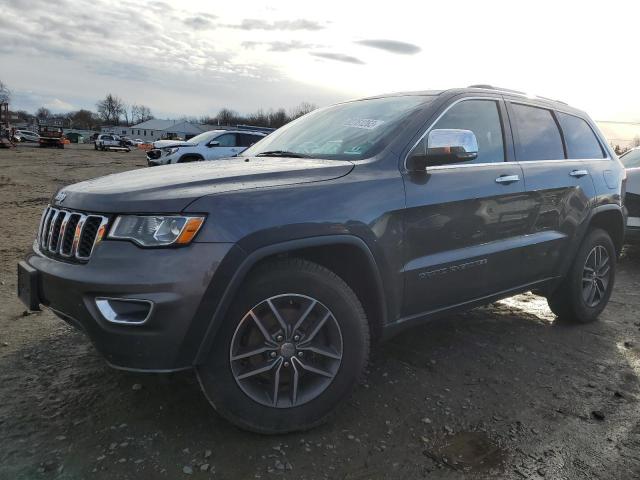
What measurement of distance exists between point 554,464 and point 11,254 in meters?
5.76

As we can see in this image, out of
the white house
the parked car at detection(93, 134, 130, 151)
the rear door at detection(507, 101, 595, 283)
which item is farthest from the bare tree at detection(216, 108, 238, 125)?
the rear door at detection(507, 101, 595, 283)

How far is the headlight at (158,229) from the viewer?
227 centimetres

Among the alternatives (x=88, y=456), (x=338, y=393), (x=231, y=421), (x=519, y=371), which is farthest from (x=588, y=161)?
(x=88, y=456)

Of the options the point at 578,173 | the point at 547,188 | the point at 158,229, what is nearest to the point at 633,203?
the point at 578,173

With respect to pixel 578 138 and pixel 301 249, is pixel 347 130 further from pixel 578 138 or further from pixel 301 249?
pixel 578 138

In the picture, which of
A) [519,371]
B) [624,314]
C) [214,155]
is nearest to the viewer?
[519,371]

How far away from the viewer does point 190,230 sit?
7.48 feet

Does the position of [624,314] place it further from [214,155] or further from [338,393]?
[214,155]

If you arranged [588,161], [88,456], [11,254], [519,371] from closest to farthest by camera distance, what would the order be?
[88,456] → [519,371] → [588,161] → [11,254]

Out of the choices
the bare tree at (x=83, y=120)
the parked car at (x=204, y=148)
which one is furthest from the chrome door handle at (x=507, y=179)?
the bare tree at (x=83, y=120)

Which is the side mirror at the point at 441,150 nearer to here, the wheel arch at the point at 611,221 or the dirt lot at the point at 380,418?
the dirt lot at the point at 380,418

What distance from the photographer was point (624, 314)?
4.95m

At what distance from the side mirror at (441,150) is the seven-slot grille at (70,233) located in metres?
1.69

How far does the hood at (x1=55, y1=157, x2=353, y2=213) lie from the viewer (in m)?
2.34
